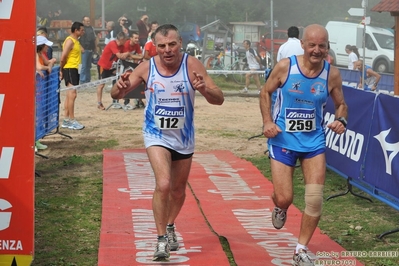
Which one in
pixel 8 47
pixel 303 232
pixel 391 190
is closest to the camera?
pixel 8 47

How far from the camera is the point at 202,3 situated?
4869cm

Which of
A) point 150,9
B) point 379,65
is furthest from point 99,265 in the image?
point 150,9

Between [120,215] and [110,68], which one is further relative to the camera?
[110,68]

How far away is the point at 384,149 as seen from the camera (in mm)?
8750

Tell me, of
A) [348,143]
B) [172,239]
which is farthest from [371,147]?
[172,239]

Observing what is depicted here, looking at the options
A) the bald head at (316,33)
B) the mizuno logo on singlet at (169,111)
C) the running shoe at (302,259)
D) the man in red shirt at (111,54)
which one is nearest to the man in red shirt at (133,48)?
the man in red shirt at (111,54)

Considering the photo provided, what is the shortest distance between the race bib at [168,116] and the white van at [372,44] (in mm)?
28399

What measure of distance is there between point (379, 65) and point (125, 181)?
2612 cm

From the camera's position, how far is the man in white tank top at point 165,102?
21.9ft

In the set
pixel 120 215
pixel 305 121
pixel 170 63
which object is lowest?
pixel 120 215

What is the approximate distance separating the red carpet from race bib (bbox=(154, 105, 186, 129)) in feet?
3.71

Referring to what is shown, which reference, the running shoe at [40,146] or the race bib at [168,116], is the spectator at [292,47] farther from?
the race bib at [168,116]

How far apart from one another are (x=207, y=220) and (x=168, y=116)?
6.82ft

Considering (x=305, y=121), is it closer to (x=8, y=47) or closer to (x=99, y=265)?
(x=99, y=265)
